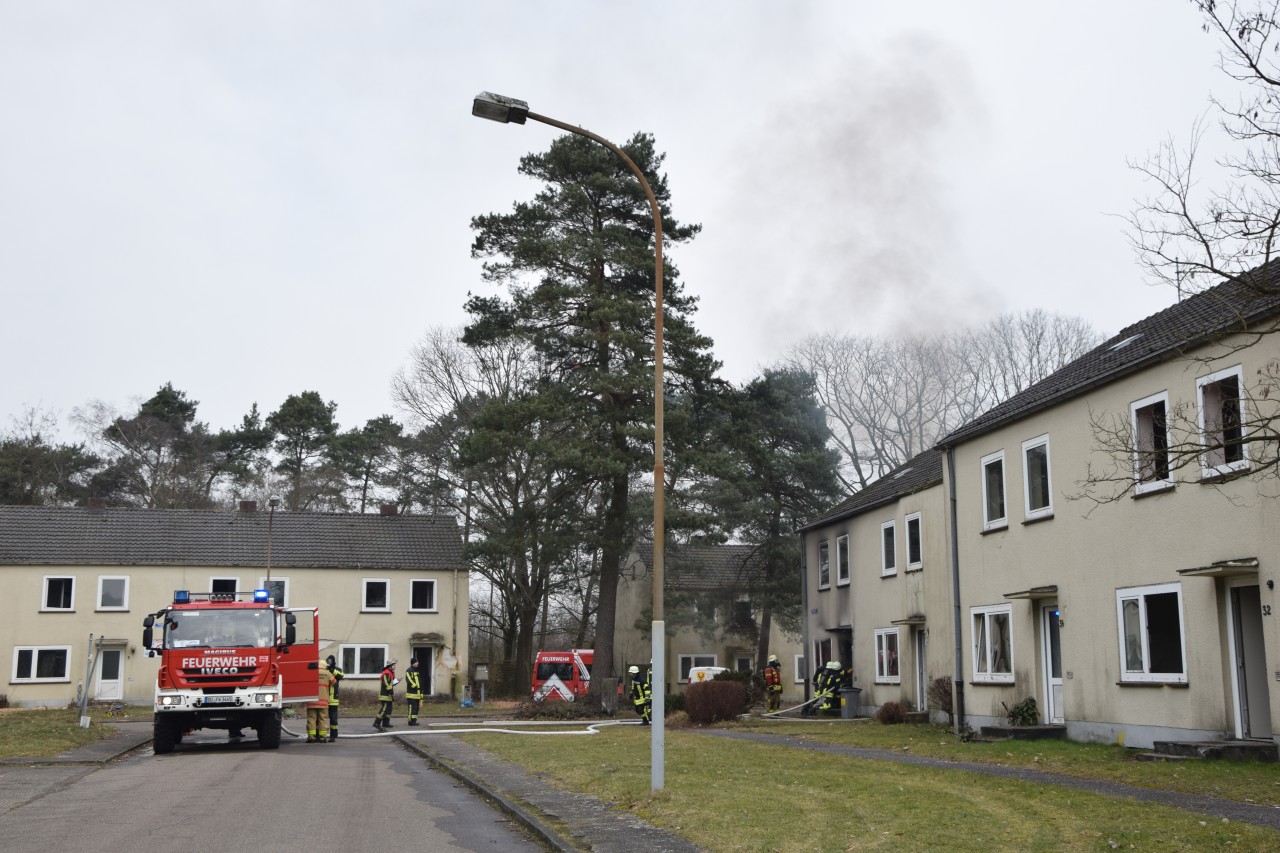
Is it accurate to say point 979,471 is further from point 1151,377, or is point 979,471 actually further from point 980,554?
point 1151,377

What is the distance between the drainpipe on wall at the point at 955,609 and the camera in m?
23.7

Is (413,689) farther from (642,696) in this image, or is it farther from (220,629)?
(220,629)

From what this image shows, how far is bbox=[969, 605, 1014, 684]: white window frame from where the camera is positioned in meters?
22.4

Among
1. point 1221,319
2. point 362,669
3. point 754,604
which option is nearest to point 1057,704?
point 1221,319

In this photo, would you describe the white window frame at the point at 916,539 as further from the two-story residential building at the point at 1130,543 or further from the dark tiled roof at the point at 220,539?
the dark tiled roof at the point at 220,539

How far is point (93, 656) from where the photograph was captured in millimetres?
41844

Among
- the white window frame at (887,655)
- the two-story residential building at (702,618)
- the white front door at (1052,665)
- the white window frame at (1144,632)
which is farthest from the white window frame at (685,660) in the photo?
the white window frame at (1144,632)

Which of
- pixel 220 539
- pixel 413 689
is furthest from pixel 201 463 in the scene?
pixel 413 689

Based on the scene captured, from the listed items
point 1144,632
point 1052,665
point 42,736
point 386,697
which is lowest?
point 42,736

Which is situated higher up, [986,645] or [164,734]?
[986,645]

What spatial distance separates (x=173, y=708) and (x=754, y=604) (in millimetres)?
29141

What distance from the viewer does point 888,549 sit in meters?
30.3

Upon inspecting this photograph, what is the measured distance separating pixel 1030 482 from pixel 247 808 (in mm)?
14612

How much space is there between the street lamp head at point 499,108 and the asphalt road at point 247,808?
7534 mm
